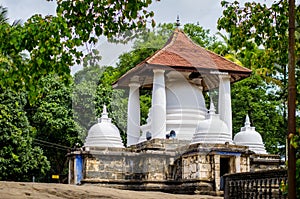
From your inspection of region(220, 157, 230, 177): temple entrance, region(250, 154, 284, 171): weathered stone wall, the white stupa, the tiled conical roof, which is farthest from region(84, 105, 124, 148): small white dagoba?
region(250, 154, 284, 171): weathered stone wall

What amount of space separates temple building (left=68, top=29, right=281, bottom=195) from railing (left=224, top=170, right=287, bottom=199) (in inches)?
163

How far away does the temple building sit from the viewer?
43.4 ft

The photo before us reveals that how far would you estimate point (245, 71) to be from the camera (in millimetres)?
→ 16031

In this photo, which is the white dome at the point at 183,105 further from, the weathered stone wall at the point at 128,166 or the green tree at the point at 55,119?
the green tree at the point at 55,119

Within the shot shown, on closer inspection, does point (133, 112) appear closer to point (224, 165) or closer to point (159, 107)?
point (159, 107)

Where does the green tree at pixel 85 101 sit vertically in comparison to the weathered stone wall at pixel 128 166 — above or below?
above

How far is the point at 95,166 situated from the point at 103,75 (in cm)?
1032

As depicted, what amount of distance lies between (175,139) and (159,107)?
41.1 inches

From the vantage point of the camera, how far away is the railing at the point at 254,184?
6.87m

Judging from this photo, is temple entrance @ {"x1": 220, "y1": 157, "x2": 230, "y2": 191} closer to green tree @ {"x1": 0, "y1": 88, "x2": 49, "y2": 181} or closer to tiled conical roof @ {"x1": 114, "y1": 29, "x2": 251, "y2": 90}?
tiled conical roof @ {"x1": 114, "y1": 29, "x2": 251, "y2": 90}

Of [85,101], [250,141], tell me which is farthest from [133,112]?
[85,101]

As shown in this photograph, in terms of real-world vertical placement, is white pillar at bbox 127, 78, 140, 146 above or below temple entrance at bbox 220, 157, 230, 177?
above

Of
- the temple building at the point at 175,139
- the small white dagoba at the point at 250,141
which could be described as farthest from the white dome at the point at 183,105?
the small white dagoba at the point at 250,141

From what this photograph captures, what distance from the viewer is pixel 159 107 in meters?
15.2
